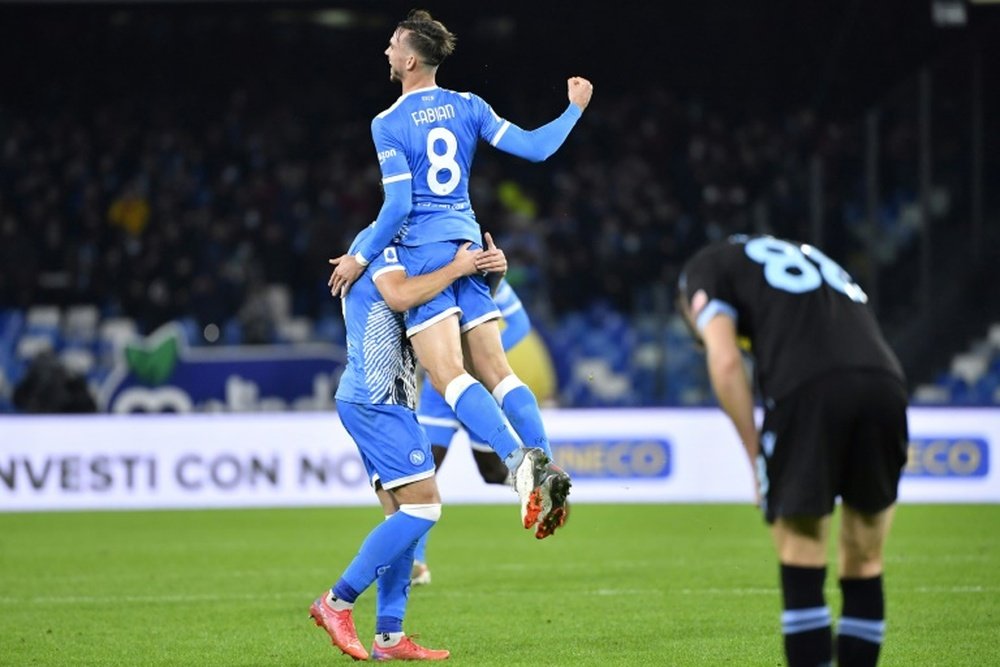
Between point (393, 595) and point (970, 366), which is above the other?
point (970, 366)

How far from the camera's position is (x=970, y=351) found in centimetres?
1941

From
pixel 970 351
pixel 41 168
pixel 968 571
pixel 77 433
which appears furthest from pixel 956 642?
pixel 41 168

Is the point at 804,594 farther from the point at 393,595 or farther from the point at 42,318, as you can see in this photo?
the point at 42,318

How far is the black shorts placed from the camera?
443cm

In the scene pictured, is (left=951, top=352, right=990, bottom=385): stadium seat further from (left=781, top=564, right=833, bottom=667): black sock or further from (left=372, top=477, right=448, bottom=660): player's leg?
(left=781, top=564, right=833, bottom=667): black sock

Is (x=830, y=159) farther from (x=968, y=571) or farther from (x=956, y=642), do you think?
(x=956, y=642)

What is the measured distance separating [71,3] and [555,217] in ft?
22.9

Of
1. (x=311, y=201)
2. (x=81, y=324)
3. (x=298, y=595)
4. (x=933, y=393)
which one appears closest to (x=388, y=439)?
(x=298, y=595)

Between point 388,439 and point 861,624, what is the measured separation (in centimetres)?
243

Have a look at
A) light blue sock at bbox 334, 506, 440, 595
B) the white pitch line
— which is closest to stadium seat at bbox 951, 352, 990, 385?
the white pitch line

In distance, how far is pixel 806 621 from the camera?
15.0ft

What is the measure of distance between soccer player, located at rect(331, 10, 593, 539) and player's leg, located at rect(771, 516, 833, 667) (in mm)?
2114

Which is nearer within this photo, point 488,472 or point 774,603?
point 774,603

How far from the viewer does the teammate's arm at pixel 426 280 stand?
668 cm
